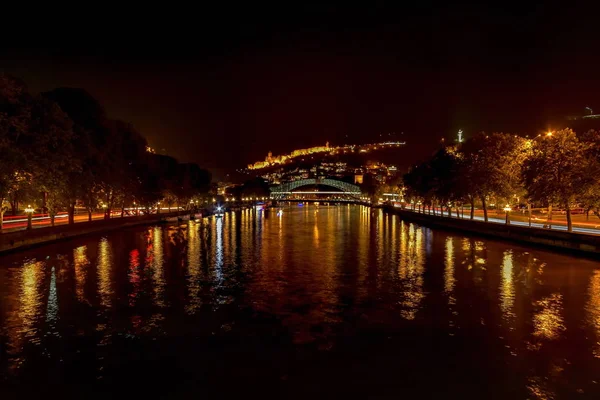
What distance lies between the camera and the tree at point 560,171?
31.1m

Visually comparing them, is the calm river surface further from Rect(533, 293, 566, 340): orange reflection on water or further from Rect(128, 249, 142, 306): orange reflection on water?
Rect(128, 249, 142, 306): orange reflection on water

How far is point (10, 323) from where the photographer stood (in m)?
13.5

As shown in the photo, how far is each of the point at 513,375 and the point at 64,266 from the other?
2127 centimetres

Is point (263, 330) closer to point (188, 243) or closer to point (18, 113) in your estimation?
point (18, 113)

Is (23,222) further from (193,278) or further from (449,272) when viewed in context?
(449,272)

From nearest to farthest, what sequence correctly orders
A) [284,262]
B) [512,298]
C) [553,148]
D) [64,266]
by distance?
[512,298] < [64,266] < [284,262] < [553,148]

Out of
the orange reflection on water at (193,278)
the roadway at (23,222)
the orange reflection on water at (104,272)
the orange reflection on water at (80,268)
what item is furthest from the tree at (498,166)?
the roadway at (23,222)

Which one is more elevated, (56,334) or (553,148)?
(553,148)

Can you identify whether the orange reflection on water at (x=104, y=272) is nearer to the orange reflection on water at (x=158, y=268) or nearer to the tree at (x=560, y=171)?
the orange reflection on water at (x=158, y=268)

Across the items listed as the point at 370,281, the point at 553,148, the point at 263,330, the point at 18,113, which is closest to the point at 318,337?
the point at 263,330

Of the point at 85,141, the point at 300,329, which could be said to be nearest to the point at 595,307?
the point at 300,329

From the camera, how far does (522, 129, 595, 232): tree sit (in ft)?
102

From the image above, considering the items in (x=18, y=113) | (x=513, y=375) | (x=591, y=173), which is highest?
(x=18, y=113)

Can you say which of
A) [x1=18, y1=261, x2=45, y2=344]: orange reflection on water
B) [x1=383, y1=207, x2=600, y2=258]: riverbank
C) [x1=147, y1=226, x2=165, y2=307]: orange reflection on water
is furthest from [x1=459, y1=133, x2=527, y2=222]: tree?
[x1=18, y1=261, x2=45, y2=344]: orange reflection on water
